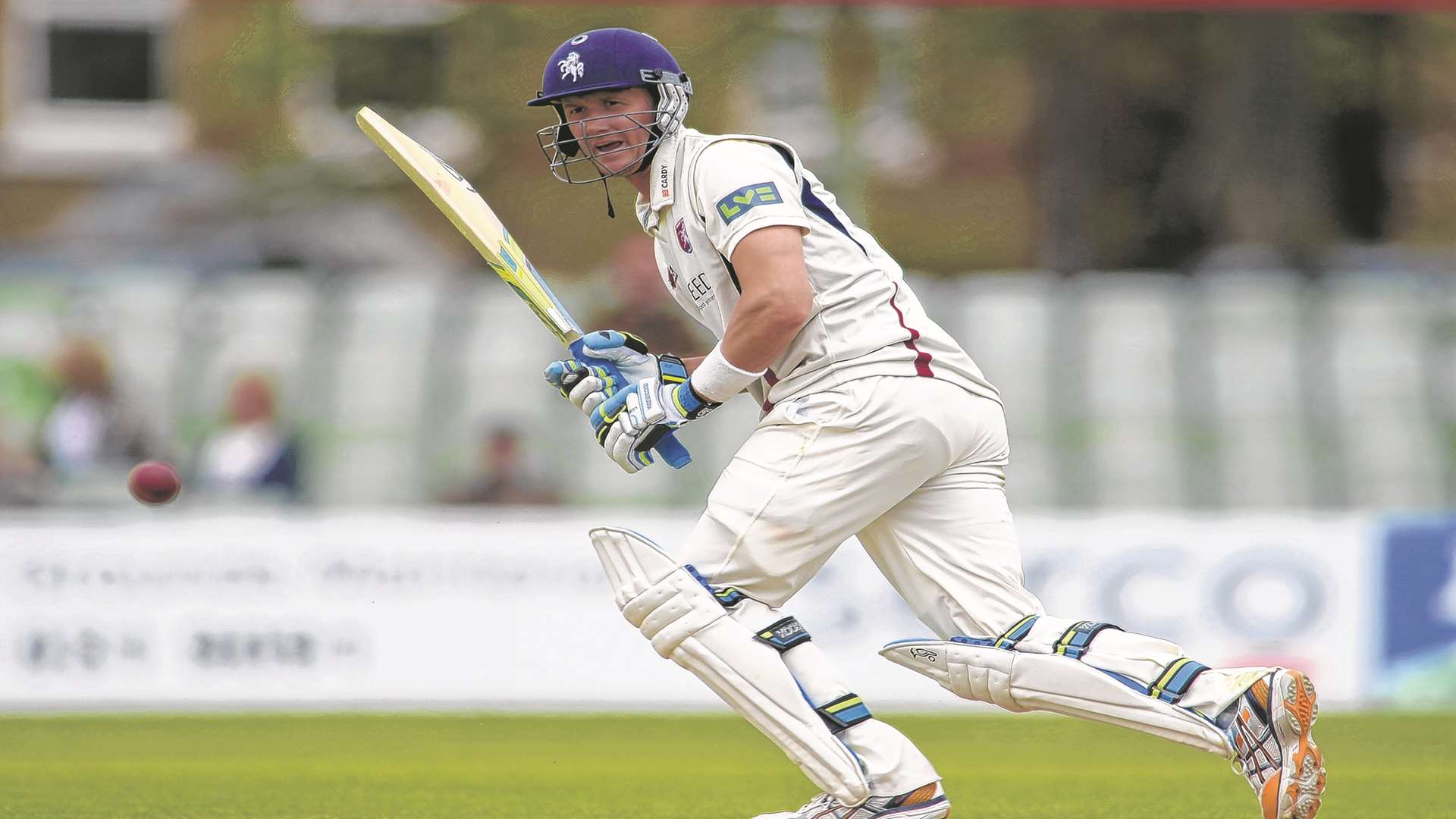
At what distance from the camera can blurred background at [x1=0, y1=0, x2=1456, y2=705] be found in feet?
27.8

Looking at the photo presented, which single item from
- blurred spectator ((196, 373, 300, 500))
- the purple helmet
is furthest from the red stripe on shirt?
blurred spectator ((196, 373, 300, 500))

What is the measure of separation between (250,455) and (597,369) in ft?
16.9

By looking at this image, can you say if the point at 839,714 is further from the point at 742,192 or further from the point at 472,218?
the point at 472,218

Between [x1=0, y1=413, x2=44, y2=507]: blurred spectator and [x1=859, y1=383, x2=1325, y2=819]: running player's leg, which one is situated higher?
[x1=859, y1=383, x2=1325, y2=819]: running player's leg

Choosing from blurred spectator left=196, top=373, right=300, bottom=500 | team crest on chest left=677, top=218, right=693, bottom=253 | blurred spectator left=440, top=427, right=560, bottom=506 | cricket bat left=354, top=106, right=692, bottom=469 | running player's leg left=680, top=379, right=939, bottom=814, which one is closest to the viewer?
running player's leg left=680, top=379, right=939, bottom=814

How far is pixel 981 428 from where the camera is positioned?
4281 mm

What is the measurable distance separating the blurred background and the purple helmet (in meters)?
4.39

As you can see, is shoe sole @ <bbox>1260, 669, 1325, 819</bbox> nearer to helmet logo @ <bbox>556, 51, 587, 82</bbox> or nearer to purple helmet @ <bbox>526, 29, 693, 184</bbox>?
purple helmet @ <bbox>526, 29, 693, 184</bbox>

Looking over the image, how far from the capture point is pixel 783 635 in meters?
4.13

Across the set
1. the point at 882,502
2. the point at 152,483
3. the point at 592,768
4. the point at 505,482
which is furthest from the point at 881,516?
the point at 505,482

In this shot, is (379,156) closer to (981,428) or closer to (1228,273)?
(1228,273)

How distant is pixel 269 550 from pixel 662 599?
4.75 meters

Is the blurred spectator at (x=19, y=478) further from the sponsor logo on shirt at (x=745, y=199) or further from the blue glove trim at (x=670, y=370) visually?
the sponsor logo on shirt at (x=745, y=199)

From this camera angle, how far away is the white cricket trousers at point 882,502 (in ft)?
13.5
